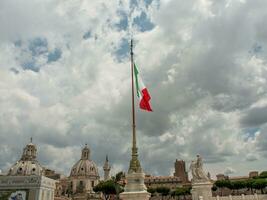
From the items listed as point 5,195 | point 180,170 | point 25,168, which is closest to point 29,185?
point 5,195

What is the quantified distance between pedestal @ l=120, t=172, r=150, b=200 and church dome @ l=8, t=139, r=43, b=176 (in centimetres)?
A: 8858

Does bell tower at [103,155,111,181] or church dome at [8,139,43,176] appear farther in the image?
bell tower at [103,155,111,181]

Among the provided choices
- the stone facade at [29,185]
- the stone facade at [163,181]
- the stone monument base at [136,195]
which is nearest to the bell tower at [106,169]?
the stone facade at [163,181]

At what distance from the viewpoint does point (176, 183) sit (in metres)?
149

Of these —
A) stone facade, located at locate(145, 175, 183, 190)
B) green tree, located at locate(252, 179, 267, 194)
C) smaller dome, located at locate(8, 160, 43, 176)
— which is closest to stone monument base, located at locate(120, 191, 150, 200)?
green tree, located at locate(252, 179, 267, 194)

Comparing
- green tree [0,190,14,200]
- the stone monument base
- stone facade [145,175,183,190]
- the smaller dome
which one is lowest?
the stone monument base

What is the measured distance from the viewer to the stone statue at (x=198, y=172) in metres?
44.5

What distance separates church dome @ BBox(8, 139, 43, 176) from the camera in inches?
4279

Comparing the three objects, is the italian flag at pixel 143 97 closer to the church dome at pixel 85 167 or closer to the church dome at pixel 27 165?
the church dome at pixel 27 165

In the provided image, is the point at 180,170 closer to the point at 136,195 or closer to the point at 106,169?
the point at 106,169

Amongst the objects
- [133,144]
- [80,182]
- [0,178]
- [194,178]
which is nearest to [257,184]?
[194,178]

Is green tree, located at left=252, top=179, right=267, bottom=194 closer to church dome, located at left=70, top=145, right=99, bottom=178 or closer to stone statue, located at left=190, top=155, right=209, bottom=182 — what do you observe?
stone statue, located at left=190, top=155, right=209, bottom=182

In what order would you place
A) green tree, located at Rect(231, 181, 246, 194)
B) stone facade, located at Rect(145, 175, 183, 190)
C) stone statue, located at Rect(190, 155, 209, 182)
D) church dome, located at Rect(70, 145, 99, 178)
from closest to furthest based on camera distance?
1. stone statue, located at Rect(190, 155, 209, 182)
2. green tree, located at Rect(231, 181, 246, 194)
3. church dome, located at Rect(70, 145, 99, 178)
4. stone facade, located at Rect(145, 175, 183, 190)

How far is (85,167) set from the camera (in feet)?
482
